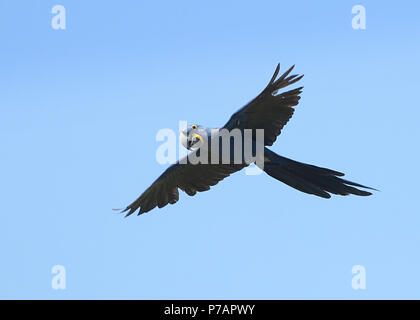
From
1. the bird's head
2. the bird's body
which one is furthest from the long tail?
the bird's head

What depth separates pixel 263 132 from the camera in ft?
53.1

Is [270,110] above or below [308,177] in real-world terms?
above

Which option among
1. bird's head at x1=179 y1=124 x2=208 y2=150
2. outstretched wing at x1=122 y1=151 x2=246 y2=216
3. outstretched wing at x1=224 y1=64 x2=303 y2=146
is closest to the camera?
outstretched wing at x1=224 y1=64 x2=303 y2=146

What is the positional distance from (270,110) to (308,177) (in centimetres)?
142

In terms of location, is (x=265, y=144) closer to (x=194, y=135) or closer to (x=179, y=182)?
(x=194, y=135)

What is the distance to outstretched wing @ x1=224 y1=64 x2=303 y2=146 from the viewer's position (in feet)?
50.6

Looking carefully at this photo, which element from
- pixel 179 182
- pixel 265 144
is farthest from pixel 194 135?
pixel 179 182

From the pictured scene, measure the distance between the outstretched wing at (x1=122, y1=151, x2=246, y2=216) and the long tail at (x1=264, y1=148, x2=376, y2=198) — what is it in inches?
47.7

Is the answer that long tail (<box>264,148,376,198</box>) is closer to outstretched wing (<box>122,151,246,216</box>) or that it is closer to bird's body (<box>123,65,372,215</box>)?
bird's body (<box>123,65,372,215</box>)

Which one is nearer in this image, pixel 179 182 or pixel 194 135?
pixel 194 135

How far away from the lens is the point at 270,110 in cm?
1588
